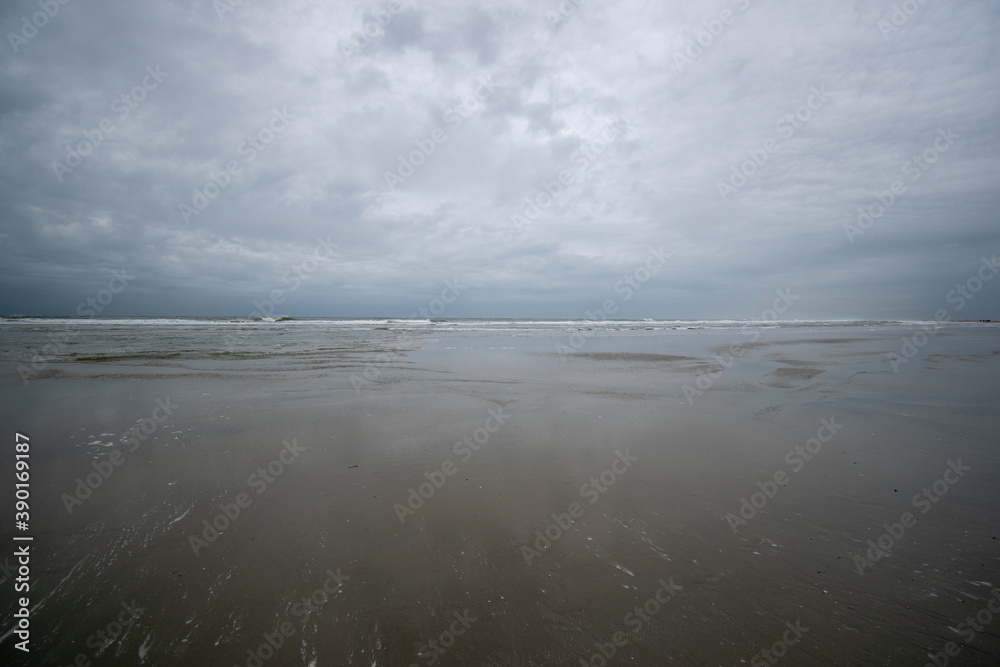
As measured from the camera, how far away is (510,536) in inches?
141

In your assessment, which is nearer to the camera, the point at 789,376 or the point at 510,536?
the point at 510,536

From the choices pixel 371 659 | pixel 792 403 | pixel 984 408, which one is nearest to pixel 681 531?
pixel 371 659

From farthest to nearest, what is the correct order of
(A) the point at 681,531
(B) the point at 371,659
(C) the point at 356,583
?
(A) the point at 681,531
(C) the point at 356,583
(B) the point at 371,659

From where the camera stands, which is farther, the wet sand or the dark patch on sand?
the dark patch on sand

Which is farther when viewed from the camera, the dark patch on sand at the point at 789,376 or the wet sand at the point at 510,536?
the dark patch on sand at the point at 789,376

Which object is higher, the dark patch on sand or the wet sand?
the wet sand

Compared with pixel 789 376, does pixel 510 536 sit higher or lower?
higher

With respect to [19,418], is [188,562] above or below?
below

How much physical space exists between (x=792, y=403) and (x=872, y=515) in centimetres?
557

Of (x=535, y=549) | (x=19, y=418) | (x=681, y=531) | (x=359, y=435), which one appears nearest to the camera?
(x=535, y=549)

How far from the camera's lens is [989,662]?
237 centimetres

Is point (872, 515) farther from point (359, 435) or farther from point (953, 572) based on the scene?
point (359, 435)

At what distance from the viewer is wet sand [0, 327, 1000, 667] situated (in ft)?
8.15

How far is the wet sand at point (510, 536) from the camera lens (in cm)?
248
